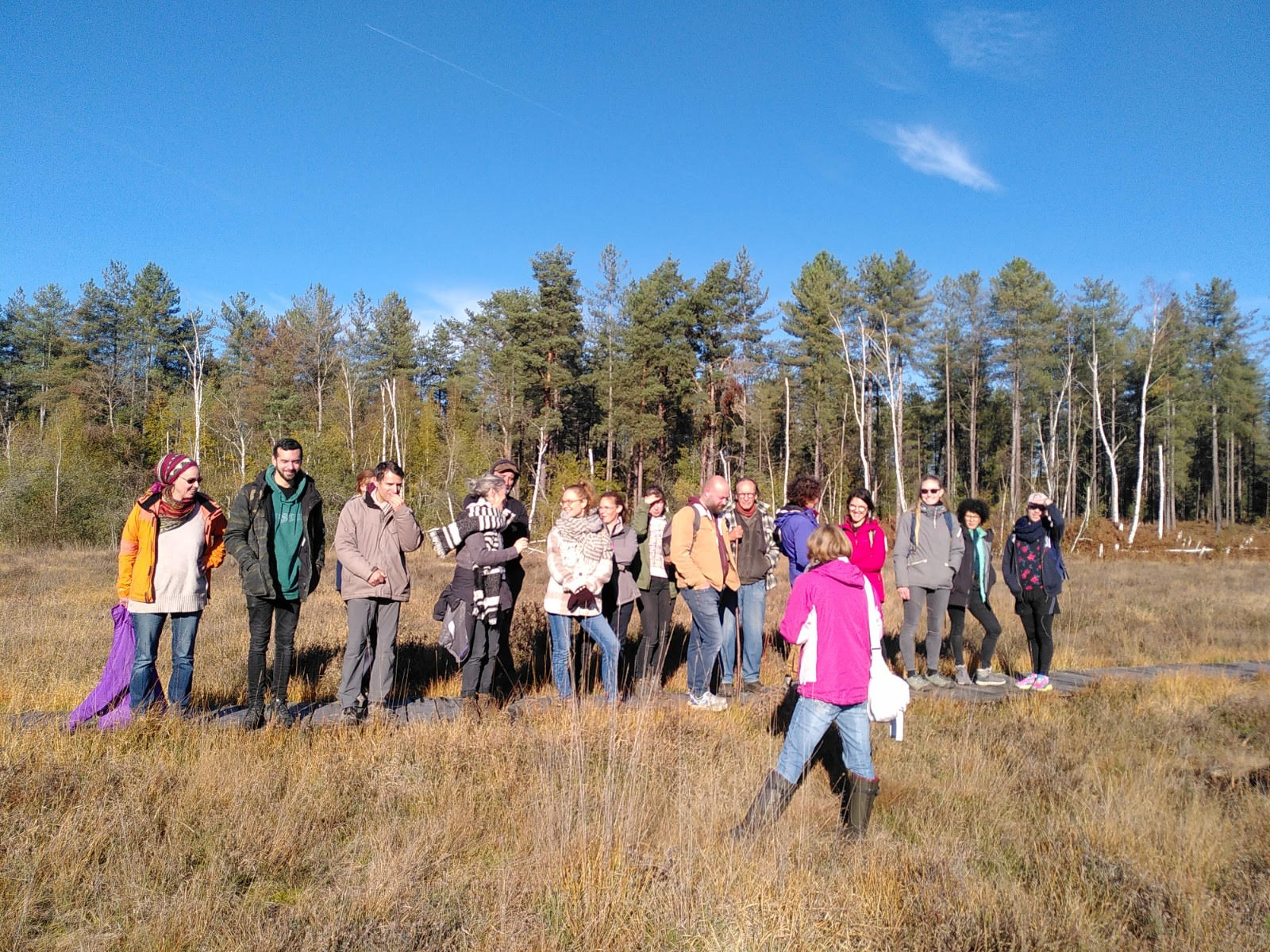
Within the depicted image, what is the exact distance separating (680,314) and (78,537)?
83.0ft

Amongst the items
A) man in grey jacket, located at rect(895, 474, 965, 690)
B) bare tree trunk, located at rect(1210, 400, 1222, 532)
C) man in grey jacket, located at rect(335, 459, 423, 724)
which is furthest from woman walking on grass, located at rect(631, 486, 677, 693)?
bare tree trunk, located at rect(1210, 400, 1222, 532)

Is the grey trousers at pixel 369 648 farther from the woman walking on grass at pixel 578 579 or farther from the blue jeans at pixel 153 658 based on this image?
the woman walking on grass at pixel 578 579

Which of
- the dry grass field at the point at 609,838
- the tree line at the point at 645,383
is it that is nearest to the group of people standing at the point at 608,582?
the dry grass field at the point at 609,838

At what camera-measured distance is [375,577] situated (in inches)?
209

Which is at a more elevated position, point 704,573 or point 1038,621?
point 704,573

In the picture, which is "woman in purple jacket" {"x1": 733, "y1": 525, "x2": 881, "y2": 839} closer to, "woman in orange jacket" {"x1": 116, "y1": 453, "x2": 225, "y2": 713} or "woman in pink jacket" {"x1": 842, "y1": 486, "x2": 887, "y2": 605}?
"woman in pink jacket" {"x1": 842, "y1": 486, "x2": 887, "y2": 605}

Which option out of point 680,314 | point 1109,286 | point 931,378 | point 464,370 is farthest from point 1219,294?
point 464,370

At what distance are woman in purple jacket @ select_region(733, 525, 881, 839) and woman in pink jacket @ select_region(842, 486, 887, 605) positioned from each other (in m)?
2.73

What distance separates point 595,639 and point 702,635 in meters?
0.95

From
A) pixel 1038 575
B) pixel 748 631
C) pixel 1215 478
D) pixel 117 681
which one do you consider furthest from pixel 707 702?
pixel 1215 478

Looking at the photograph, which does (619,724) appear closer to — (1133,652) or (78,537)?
(1133,652)

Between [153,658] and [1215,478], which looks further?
[1215,478]

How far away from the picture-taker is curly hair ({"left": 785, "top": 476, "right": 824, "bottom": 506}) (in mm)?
6508

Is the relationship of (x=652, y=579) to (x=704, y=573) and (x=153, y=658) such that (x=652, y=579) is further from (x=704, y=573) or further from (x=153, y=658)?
(x=153, y=658)
